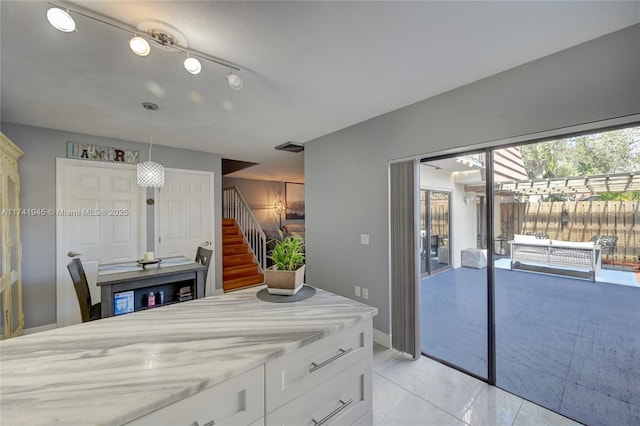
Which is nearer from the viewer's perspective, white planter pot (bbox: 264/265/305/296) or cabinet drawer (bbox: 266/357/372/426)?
cabinet drawer (bbox: 266/357/372/426)

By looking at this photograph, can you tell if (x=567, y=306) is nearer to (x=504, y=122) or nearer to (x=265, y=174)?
(x=504, y=122)

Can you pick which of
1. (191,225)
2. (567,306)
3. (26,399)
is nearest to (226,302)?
(26,399)

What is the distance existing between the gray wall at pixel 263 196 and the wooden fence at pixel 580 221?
22.7 ft

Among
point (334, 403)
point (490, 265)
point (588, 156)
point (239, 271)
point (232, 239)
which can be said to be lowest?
point (239, 271)

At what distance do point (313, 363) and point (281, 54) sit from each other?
6.32ft

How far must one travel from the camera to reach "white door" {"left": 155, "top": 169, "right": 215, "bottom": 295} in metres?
4.12

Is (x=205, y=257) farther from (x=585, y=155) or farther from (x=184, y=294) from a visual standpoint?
(x=585, y=155)

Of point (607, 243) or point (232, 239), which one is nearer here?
point (607, 243)

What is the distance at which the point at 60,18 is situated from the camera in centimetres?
131

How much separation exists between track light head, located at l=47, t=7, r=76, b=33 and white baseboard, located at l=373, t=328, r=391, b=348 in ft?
11.4

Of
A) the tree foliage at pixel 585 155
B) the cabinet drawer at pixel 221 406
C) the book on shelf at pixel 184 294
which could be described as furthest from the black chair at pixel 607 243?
the book on shelf at pixel 184 294

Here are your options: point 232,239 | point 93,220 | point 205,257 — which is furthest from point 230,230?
point 205,257

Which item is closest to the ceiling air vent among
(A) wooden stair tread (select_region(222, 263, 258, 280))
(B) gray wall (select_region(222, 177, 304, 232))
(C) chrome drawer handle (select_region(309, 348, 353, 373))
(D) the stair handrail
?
(D) the stair handrail

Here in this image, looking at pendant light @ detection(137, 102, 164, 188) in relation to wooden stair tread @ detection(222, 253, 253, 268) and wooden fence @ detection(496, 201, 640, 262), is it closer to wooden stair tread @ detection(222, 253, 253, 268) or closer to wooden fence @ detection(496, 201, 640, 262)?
wooden stair tread @ detection(222, 253, 253, 268)
